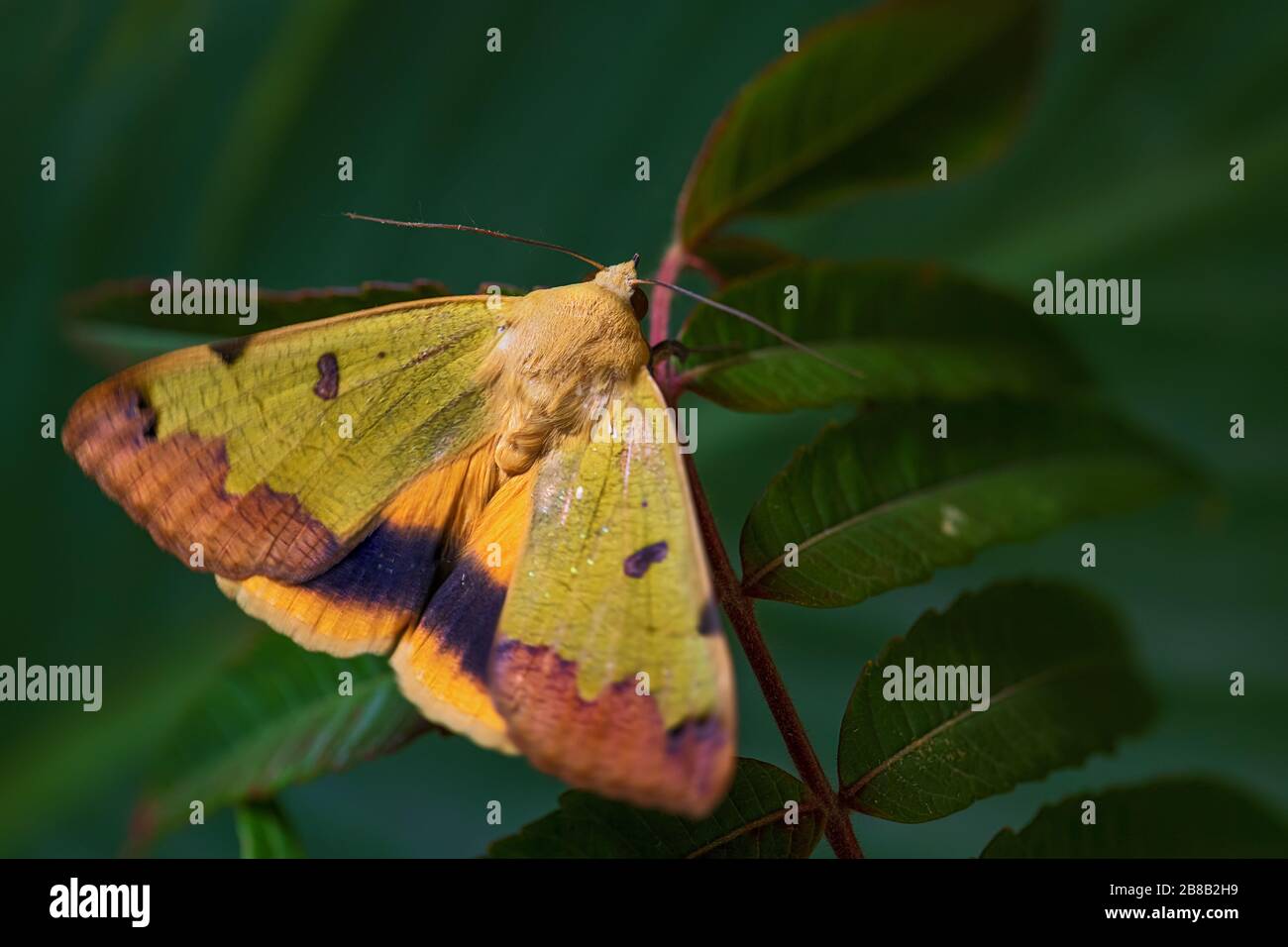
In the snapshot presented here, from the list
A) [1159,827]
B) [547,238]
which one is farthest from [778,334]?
[547,238]

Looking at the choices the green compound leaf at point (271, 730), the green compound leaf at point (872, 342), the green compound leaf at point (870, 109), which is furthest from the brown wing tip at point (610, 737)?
the green compound leaf at point (870, 109)

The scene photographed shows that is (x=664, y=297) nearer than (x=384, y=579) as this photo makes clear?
No

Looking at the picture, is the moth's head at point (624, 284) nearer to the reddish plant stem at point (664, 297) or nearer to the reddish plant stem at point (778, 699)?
the reddish plant stem at point (664, 297)

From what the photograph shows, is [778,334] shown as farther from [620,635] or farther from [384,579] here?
[384,579]

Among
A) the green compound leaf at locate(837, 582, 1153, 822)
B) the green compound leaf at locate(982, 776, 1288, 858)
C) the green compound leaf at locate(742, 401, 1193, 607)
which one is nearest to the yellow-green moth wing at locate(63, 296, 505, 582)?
the green compound leaf at locate(742, 401, 1193, 607)

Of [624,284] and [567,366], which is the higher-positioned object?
[624,284]

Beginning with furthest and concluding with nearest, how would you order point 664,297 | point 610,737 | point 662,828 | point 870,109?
point 664,297 → point 870,109 → point 662,828 → point 610,737

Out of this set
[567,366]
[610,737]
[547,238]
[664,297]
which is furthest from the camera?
[547,238]

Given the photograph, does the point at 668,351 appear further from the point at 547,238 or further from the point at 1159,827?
the point at 547,238

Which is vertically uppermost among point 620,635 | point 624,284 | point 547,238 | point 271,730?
point 547,238
